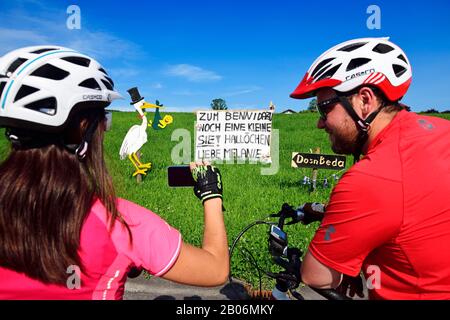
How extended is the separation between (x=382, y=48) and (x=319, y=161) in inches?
201

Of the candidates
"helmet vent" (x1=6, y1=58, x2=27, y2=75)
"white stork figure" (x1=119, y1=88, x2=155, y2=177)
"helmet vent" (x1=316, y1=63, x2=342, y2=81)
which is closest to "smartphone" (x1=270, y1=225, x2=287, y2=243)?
"helmet vent" (x1=316, y1=63, x2=342, y2=81)

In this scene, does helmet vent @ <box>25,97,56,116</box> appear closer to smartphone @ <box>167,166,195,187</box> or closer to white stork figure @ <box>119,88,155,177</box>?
smartphone @ <box>167,166,195,187</box>

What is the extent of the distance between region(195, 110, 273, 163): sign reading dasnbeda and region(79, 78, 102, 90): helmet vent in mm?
8620

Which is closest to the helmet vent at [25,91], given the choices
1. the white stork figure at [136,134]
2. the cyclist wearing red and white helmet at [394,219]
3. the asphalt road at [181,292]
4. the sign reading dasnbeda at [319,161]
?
the cyclist wearing red and white helmet at [394,219]

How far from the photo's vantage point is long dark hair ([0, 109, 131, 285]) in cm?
137

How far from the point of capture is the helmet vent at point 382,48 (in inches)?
89.4

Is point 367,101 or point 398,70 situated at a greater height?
point 398,70

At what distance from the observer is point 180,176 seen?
7.41ft

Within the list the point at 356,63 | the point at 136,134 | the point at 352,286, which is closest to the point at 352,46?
the point at 356,63

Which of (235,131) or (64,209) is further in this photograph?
(235,131)

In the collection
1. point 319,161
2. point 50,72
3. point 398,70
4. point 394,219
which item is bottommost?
point 394,219

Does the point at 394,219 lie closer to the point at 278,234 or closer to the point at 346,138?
the point at 346,138

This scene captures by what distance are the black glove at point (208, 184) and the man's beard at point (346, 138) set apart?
2.89ft
